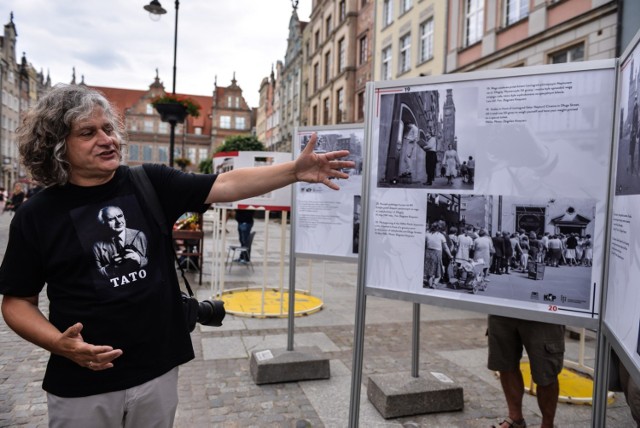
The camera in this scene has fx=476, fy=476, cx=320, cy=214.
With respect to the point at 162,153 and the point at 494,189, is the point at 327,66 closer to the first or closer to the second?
the point at 494,189

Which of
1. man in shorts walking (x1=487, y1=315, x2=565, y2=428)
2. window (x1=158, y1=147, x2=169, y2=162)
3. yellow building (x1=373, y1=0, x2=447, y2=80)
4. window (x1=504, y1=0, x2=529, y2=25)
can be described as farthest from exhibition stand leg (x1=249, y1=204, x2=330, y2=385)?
window (x1=158, y1=147, x2=169, y2=162)

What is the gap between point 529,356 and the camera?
3086 millimetres

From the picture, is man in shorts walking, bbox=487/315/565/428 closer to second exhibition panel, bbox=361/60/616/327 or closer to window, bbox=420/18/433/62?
second exhibition panel, bbox=361/60/616/327

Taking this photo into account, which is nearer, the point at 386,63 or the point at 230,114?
the point at 386,63

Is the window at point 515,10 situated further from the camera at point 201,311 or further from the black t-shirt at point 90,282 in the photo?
the black t-shirt at point 90,282

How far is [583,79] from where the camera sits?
2.14 meters

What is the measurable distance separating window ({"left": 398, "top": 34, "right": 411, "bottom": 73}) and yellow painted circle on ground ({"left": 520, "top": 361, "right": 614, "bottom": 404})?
19386 mm

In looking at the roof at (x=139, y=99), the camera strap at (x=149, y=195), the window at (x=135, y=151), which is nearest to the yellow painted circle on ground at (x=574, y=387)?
the camera strap at (x=149, y=195)

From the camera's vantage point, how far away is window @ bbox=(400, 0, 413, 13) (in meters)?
21.8

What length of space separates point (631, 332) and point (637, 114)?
0.75 metres

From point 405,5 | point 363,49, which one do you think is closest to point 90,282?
point 405,5

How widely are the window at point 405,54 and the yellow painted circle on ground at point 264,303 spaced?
16813mm

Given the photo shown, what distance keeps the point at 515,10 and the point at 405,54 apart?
8.44 m

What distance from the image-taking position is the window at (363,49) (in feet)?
92.5
